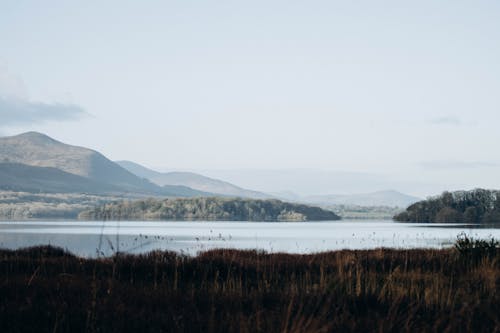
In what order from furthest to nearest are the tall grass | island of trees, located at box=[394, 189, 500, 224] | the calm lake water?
island of trees, located at box=[394, 189, 500, 224]
the calm lake water
the tall grass

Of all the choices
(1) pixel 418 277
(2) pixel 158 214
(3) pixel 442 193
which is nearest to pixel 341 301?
(1) pixel 418 277

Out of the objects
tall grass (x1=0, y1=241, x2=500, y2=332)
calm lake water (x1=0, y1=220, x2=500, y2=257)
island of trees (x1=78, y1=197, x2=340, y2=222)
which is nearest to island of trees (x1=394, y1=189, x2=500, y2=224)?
calm lake water (x1=0, y1=220, x2=500, y2=257)

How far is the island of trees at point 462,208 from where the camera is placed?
108938 mm

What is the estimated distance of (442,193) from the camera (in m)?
118

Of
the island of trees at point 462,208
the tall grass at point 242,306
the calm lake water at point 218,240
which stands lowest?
the calm lake water at point 218,240

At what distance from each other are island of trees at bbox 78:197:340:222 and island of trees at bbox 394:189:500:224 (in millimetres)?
52901

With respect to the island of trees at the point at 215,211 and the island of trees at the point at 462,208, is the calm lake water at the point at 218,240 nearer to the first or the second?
the island of trees at the point at 462,208

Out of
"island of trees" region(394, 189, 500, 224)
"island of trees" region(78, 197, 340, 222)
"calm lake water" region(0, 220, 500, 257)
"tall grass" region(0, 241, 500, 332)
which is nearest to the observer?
"tall grass" region(0, 241, 500, 332)

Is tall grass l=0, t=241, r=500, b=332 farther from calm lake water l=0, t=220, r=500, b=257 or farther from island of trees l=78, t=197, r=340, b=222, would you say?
island of trees l=78, t=197, r=340, b=222

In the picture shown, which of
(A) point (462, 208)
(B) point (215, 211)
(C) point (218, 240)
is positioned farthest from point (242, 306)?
(B) point (215, 211)

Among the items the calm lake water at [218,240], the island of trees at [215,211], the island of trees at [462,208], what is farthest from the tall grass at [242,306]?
the island of trees at [215,211]

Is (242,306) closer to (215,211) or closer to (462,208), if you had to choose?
(462,208)

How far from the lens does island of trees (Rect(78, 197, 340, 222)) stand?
562ft

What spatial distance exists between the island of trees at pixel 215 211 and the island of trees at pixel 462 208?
5290 centimetres
